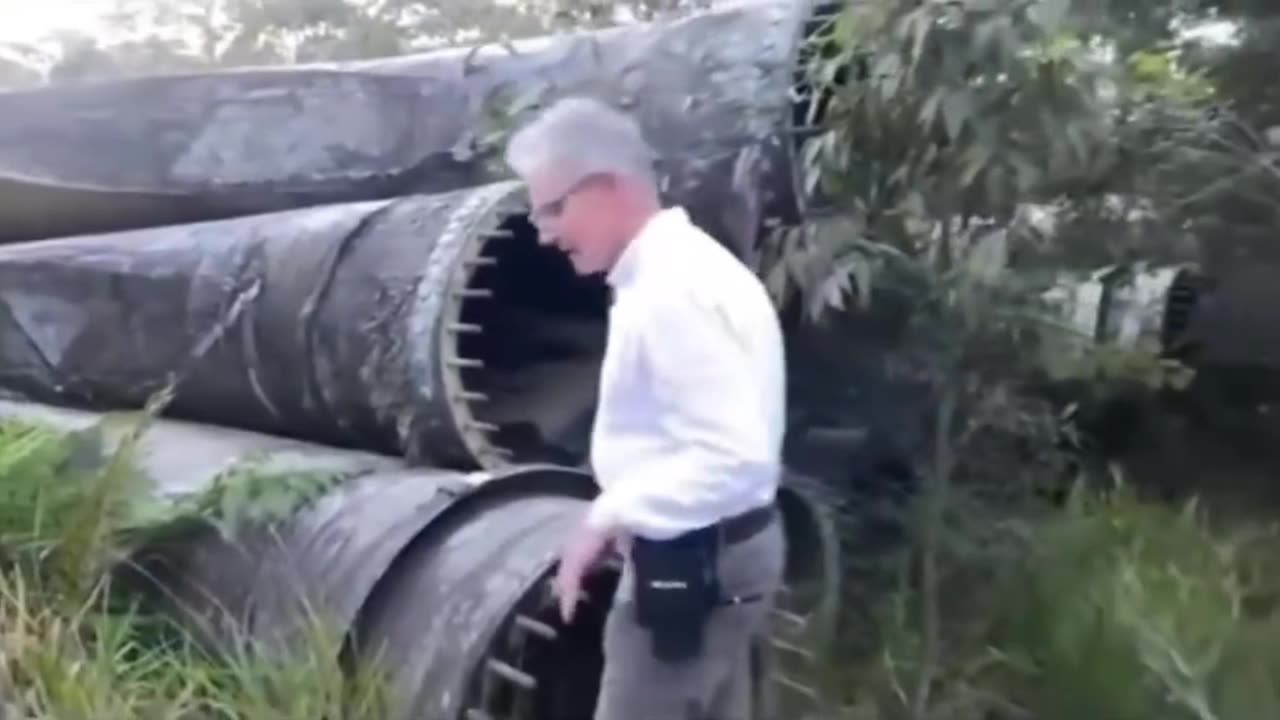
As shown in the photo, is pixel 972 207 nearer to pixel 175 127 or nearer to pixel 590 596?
pixel 590 596

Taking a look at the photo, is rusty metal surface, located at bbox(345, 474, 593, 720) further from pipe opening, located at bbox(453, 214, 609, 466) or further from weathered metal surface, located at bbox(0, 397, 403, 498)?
pipe opening, located at bbox(453, 214, 609, 466)

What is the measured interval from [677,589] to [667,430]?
0.20 metres

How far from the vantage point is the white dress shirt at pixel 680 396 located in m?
2.08

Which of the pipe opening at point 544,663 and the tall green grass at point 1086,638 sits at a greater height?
the pipe opening at point 544,663

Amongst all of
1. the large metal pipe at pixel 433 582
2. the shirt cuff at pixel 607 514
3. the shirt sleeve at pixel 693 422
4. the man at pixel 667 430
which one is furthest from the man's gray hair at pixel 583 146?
the large metal pipe at pixel 433 582

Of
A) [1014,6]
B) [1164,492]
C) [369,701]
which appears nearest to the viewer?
[369,701]

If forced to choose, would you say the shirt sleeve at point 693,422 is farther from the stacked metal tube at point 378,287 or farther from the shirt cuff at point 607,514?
the stacked metal tube at point 378,287

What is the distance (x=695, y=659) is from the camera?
7.16 ft

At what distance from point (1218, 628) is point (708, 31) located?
58.2 inches

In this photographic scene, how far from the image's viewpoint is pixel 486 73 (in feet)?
13.1

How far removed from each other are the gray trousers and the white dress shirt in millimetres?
87

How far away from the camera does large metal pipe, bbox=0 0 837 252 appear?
371 centimetres

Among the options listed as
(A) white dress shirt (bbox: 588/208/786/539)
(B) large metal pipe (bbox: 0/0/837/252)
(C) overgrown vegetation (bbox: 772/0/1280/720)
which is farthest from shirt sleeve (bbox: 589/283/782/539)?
(B) large metal pipe (bbox: 0/0/837/252)

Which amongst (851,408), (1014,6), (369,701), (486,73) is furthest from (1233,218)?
(369,701)
